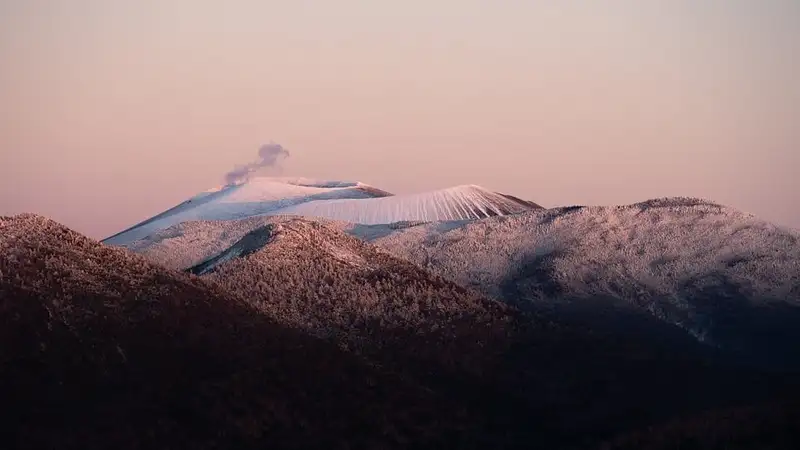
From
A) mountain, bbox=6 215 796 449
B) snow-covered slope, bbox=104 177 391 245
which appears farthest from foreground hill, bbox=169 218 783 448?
snow-covered slope, bbox=104 177 391 245

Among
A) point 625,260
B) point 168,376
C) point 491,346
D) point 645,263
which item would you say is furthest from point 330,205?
point 168,376

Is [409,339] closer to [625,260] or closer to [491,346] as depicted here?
[491,346]

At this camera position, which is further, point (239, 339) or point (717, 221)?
point (717, 221)

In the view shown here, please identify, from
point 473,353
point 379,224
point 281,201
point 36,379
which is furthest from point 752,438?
point 281,201

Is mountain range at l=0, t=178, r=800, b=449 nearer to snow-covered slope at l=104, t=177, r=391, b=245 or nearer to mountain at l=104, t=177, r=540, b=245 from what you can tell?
mountain at l=104, t=177, r=540, b=245

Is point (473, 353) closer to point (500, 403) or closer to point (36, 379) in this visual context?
point (500, 403)

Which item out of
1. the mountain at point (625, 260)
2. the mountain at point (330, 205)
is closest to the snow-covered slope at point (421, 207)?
the mountain at point (330, 205)

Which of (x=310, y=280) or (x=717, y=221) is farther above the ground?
(x=717, y=221)
